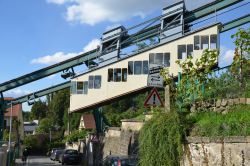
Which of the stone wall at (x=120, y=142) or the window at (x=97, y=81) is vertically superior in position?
the window at (x=97, y=81)

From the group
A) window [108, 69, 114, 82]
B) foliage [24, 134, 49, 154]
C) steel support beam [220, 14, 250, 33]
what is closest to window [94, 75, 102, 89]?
window [108, 69, 114, 82]

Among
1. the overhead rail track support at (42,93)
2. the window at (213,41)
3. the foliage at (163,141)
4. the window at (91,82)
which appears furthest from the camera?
the overhead rail track support at (42,93)

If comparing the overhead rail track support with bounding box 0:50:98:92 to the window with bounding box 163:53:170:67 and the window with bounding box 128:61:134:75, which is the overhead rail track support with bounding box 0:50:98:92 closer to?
the window with bounding box 128:61:134:75

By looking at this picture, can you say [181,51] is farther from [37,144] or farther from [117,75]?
[37,144]

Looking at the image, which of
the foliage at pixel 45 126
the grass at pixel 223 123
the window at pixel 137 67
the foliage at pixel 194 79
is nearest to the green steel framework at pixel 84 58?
the window at pixel 137 67

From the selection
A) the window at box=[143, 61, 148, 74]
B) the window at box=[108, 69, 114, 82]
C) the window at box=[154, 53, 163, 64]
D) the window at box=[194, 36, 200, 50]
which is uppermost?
the window at box=[194, 36, 200, 50]

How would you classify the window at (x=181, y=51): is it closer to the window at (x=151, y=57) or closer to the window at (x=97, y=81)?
the window at (x=151, y=57)

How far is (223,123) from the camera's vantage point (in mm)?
11539

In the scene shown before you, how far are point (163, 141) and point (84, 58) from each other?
101ft

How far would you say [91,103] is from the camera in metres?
39.0

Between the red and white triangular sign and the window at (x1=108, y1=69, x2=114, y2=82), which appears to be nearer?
the red and white triangular sign

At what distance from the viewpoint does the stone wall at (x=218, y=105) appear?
13.1 meters

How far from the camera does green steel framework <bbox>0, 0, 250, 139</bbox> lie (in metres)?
37.1

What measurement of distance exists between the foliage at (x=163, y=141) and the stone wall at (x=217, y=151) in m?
0.29
